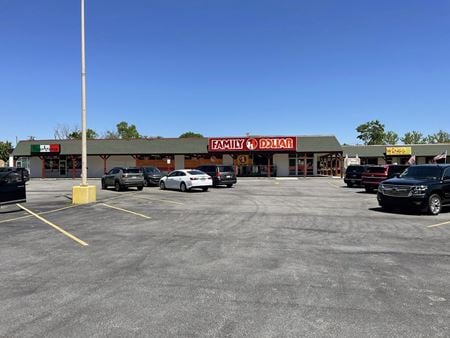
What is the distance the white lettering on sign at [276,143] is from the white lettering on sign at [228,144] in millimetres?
2305

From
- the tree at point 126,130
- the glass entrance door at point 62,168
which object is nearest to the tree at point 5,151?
the tree at point 126,130

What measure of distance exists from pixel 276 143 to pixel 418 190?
32280 millimetres

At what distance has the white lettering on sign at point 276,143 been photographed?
46312 millimetres

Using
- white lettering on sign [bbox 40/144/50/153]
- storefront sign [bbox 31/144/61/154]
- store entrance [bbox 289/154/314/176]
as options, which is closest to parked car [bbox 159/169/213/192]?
store entrance [bbox 289/154/314/176]

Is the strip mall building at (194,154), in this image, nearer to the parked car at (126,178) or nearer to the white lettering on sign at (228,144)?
the white lettering on sign at (228,144)

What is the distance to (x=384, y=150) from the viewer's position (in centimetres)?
5966

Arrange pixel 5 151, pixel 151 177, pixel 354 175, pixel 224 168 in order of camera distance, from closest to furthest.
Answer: pixel 354 175, pixel 224 168, pixel 151 177, pixel 5 151

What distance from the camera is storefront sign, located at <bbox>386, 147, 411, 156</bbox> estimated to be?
186ft

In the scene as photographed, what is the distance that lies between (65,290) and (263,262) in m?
3.34

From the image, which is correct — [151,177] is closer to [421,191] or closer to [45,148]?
[421,191]

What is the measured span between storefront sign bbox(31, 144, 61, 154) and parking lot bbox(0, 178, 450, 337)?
41308mm

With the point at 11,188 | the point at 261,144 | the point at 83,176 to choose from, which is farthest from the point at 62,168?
the point at 11,188

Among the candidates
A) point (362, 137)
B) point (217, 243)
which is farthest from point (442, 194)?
point (362, 137)

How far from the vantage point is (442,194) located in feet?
→ 48.6
